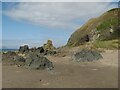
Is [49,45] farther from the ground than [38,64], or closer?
farther from the ground

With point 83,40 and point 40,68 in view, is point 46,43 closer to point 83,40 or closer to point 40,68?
point 83,40

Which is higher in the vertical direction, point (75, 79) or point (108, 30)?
point (108, 30)

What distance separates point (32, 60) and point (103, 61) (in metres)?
9.80

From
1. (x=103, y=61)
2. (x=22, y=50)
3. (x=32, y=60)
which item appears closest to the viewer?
(x=32, y=60)

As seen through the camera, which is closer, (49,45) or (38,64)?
(38,64)

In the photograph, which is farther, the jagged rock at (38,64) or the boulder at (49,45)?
the boulder at (49,45)

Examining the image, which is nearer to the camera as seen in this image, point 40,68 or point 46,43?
point 40,68

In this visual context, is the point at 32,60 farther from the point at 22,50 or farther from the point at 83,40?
the point at 83,40

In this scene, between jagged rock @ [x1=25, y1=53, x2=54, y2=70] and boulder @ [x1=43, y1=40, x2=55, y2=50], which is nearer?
jagged rock @ [x1=25, y1=53, x2=54, y2=70]

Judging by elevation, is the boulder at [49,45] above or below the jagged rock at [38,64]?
above

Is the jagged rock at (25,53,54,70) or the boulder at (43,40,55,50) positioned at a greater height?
the boulder at (43,40,55,50)

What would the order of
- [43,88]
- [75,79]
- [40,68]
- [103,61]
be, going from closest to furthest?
[43,88], [75,79], [40,68], [103,61]

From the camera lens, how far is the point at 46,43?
6938 cm

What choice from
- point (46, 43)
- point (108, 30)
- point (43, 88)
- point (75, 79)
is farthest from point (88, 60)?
point (108, 30)
